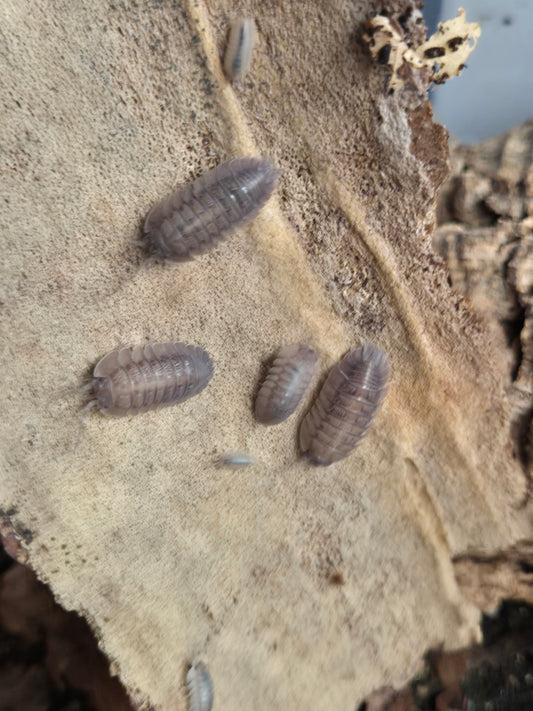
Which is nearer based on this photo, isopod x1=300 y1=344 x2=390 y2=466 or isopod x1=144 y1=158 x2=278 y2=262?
isopod x1=144 y1=158 x2=278 y2=262

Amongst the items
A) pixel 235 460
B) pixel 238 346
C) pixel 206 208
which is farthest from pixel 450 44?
pixel 235 460

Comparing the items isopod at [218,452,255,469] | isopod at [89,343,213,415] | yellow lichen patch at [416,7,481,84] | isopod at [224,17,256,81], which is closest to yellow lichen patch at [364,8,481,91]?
yellow lichen patch at [416,7,481,84]

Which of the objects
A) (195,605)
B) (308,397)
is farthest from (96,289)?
(195,605)

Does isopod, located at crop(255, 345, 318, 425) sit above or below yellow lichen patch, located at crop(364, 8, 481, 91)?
below

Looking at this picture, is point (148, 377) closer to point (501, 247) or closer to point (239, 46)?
point (239, 46)

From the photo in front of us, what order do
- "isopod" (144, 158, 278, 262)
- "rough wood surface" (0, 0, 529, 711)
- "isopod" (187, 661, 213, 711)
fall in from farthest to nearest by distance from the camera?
"isopod" (187, 661, 213, 711) → "isopod" (144, 158, 278, 262) → "rough wood surface" (0, 0, 529, 711)

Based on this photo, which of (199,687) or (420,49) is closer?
(420,49)

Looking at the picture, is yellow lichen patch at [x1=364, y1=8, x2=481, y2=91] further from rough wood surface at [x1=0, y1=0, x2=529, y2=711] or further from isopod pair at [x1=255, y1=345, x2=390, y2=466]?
isopod pair at [x1=255, y1=345, x2=390, y2=466]
